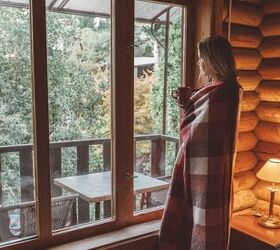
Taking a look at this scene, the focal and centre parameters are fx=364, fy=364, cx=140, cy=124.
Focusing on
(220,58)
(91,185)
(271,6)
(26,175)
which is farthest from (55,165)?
(271,6)

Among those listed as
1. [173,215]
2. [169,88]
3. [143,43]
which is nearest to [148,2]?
[143,43]

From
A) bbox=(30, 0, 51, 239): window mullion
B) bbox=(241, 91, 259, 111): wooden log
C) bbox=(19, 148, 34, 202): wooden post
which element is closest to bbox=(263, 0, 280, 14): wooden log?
bbox=(241, 91, 259, 111): wooden log

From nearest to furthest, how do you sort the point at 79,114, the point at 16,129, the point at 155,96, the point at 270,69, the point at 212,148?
the point at 212,148 → the point at 16,129 → the point at 79,114 → the point at 155,96 → the point at 270,69

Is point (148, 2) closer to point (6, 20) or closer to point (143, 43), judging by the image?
point (143, 43)

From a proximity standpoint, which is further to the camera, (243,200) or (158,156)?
(243,200)

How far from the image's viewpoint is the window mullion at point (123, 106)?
2072mm

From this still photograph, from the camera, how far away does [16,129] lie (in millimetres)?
1832

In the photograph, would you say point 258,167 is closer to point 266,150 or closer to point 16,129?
point 266,150

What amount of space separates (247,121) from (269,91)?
0.86ft

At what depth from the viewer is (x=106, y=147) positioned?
215 cm

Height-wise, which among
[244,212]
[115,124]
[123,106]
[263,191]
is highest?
[123,106]

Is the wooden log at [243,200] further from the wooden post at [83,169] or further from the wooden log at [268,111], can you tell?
the wooden post at [83,169]

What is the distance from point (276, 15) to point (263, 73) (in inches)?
16.0

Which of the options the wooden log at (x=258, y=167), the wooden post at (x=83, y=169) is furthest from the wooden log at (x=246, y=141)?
the wooden post at (x=83, y=169)
